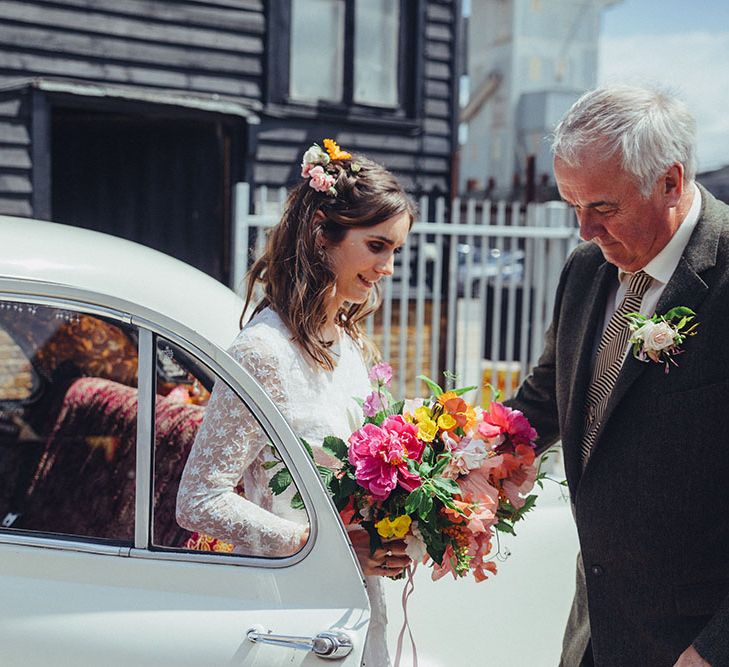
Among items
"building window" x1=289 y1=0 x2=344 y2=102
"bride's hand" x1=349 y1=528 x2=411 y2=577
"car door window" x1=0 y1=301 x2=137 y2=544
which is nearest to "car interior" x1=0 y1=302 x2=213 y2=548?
"car door window" x1=0 y1=301 x2=137 y2=544

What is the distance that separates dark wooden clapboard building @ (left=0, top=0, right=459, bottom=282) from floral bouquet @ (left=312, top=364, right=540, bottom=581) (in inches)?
230

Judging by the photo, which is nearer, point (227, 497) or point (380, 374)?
point (227, 497)

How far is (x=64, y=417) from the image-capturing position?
8.98 ft

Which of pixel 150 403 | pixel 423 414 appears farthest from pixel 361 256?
pixel 150 403

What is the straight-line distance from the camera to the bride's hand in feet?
6.23

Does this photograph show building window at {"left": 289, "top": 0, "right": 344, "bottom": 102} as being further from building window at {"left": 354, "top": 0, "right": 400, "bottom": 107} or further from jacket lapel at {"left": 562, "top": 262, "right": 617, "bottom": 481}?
jacket lapel at {"left": 562, "top": 262, "right": 617, "bottom": 481}

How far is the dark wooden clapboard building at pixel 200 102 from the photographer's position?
23.4ft

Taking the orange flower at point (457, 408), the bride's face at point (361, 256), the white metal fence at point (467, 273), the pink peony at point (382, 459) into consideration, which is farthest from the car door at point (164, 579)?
the white metal fence at point (467, 273)

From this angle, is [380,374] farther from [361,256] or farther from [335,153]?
[335,153]

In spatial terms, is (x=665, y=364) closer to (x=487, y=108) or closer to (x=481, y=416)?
(x=481, y=416)

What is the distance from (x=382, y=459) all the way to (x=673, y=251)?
0.77 m

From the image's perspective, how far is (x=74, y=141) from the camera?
8773 mm

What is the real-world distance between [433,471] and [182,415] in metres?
0.78

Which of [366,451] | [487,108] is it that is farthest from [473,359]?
[487,108]
